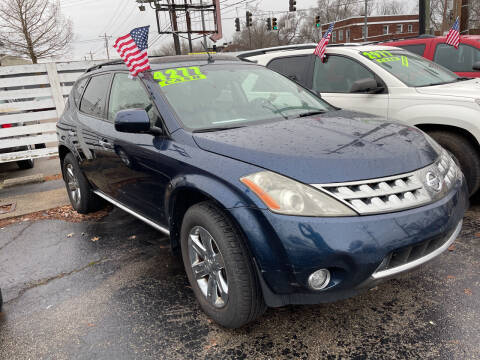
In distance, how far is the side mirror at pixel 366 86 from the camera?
14.3 ft

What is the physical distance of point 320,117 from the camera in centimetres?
297

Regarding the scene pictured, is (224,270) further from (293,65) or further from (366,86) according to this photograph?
(293,65)

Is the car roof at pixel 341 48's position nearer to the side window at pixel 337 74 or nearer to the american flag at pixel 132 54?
the side window at pixel 337 74

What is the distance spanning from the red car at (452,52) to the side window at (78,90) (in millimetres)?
5438

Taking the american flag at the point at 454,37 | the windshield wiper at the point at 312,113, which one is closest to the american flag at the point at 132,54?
the windshield wiper at the point at 312,113

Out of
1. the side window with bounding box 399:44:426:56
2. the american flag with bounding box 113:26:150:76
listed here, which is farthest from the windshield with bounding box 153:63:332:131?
the side window with bounding box 399:44:426:56

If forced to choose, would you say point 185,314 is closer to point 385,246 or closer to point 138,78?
point 385,246

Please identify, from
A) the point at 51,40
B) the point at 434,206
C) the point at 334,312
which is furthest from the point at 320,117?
the point at 51,40

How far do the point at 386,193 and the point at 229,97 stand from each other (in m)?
1.57

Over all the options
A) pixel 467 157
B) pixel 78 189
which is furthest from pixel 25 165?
pixel 467 157

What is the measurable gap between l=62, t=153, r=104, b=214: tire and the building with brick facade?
184 feet

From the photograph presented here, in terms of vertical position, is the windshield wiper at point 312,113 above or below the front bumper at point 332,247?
above

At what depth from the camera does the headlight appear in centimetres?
195

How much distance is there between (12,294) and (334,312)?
255cm
